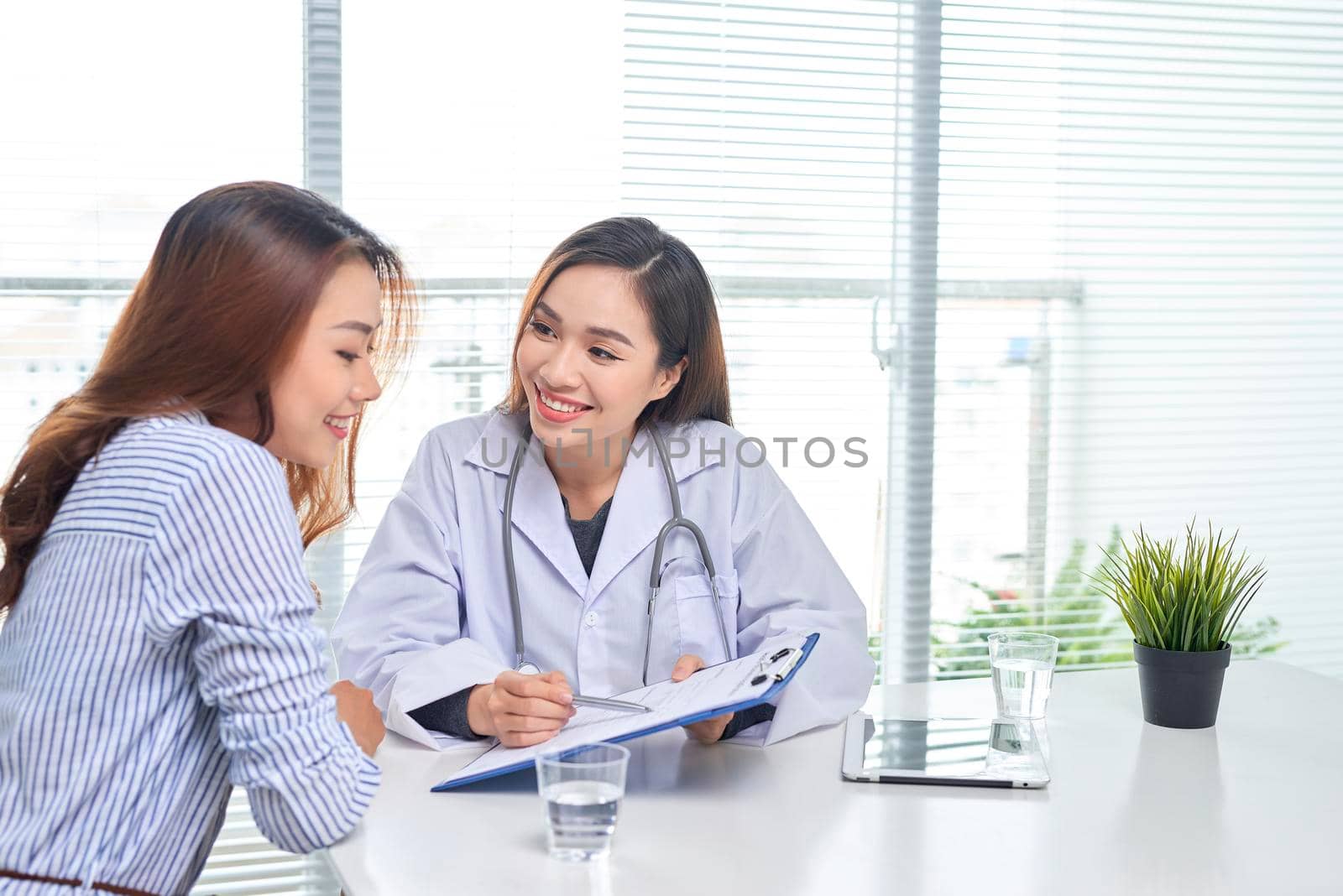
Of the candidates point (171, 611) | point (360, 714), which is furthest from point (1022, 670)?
point (171, 611)

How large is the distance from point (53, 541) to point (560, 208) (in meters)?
1.69

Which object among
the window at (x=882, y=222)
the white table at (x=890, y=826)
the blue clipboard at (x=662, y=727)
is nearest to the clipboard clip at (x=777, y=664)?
the blue clipboard at (x=662, y=727)

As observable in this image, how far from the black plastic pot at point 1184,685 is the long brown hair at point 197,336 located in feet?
3.67

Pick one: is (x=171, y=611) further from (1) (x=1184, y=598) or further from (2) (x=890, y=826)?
(1) (x=1184, y=598)

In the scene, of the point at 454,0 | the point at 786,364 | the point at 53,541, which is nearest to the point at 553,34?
the point at 454,0

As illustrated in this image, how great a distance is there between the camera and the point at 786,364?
8.98 feet

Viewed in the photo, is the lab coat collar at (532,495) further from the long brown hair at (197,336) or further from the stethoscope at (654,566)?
the long brown hair at (197,336)

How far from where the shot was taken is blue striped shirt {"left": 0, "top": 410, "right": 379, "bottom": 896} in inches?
38.1

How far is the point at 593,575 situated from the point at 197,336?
2.30ft

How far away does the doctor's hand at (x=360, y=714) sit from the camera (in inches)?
50.4

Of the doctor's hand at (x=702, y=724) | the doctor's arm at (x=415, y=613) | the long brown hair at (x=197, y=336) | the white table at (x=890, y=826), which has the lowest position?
the white table at (x=890, y=826)

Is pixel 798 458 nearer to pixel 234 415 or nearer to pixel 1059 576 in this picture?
pixel 1059 576

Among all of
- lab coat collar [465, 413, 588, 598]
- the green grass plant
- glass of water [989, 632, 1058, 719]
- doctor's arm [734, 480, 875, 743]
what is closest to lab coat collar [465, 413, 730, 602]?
lab coat collar [465, 413, 588, 598]

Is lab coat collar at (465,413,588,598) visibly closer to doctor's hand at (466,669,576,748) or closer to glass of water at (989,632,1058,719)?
doctor's hand at (466,669,576,748)
